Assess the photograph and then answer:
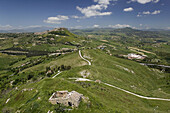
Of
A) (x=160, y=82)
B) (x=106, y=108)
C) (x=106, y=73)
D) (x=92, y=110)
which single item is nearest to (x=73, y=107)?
(x=92, y=110)

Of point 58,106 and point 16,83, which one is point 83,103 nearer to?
point 58,106

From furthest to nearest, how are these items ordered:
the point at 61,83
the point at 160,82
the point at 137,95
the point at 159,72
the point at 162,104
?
the point at 159,72 → the point at 160,82 → the point at 137,95 → the point at 162,104 → the point at 61,83

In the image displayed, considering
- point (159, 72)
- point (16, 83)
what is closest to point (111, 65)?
point (159, 72)

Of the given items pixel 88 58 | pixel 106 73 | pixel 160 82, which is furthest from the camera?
pixel 88 58

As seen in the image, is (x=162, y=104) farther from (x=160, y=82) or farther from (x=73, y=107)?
(x=160, y=82)

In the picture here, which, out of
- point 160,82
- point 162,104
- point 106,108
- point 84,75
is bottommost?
point 160,82

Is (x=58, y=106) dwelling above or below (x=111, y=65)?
above

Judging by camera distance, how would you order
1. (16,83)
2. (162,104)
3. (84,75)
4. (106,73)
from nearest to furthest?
(162,104) → (84,75) → (106,73) → (16,83)

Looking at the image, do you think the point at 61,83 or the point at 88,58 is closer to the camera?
the point at 61,83

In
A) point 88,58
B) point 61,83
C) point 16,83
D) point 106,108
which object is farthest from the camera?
point 88,58
